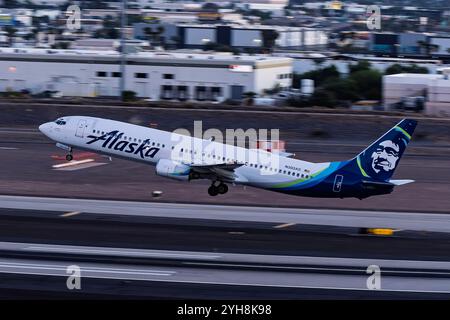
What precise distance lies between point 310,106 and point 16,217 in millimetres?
59893

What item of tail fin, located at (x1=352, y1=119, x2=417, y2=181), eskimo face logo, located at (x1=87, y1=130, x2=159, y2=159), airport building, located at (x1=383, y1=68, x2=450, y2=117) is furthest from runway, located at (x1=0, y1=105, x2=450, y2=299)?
airport building, located at (x1=383, y1=68, x2=450, y2=117)

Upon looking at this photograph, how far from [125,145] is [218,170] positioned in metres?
5.21

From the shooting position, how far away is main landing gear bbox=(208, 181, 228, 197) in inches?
1874

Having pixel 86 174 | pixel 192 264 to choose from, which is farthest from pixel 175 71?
pixel 192 264

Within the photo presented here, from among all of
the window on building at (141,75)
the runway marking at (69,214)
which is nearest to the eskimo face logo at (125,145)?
the runway marking at (69,214)

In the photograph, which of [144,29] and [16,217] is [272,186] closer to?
[16,217]

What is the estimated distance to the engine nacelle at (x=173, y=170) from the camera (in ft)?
147

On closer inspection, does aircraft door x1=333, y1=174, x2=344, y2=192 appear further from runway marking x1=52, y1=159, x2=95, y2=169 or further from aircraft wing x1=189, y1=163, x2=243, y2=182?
runway marking x1=52, y1=159, x2=95, y2=169

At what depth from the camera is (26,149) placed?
6431cm

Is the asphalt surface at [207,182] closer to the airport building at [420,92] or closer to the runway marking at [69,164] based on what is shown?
the runway marking at [69,164]

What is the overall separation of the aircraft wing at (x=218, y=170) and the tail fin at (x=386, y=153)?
6.36 m

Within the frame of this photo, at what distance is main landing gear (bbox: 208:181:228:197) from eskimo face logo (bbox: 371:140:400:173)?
885cm

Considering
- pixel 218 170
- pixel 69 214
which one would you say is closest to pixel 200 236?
pixel 69 214

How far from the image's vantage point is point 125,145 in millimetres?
46656
